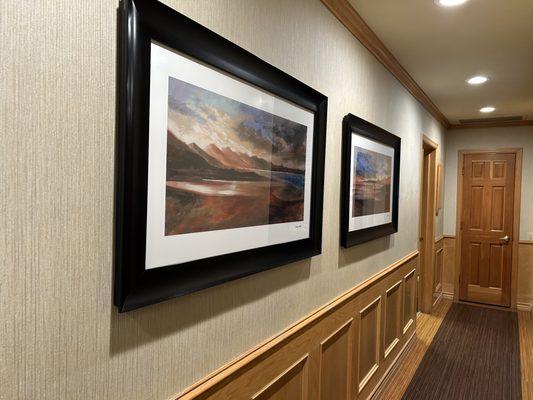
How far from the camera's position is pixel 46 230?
0.76 metres

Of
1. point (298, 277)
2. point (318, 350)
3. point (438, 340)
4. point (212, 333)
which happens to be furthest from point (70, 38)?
point (438, 340)

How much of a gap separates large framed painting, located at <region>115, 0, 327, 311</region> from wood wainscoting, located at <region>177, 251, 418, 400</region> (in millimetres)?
337

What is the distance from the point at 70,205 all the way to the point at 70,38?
335 mm

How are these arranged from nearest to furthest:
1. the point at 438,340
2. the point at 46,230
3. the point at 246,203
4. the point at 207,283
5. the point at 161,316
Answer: the point at 46,230 < the point at 161,316 < the point at 207,283 < the point at 246,203 < the point at 438,340

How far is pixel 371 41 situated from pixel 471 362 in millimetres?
2836

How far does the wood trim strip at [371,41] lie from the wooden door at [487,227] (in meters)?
2.06

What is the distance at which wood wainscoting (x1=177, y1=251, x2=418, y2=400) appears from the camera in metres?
1.35

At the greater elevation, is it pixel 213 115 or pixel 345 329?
pixel 213 115

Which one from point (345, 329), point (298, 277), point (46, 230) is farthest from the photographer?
point (345, 329)

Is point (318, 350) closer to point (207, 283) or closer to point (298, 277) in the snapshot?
point (298, 277)

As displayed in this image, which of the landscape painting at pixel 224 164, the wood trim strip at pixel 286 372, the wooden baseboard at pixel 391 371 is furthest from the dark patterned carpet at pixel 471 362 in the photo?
the landscape painting at pixel 224 164

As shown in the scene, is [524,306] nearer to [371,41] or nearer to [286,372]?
[371,41]

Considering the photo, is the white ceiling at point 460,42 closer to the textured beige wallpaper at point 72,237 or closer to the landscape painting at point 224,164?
the landscape painting at point 224,164

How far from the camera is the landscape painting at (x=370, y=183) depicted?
7.47ft
